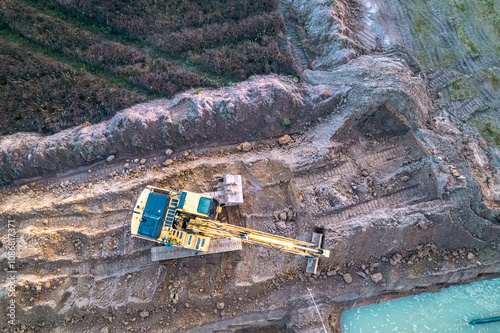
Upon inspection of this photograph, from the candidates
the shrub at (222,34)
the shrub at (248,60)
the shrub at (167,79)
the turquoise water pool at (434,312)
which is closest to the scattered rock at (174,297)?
the turquoise water pool at (434,312)

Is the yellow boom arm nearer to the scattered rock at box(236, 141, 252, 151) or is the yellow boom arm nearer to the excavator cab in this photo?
the excavator cab

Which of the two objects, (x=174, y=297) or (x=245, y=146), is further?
(x=245, y=146)

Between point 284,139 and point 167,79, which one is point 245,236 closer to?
point 284,139

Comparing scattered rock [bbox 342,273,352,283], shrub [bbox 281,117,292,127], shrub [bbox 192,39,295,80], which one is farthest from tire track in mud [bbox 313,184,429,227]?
shrub [bbox 192,39,295,80]

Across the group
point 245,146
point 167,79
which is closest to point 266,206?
point 245,146

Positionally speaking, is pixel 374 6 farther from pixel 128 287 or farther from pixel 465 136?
pixel 128 287
